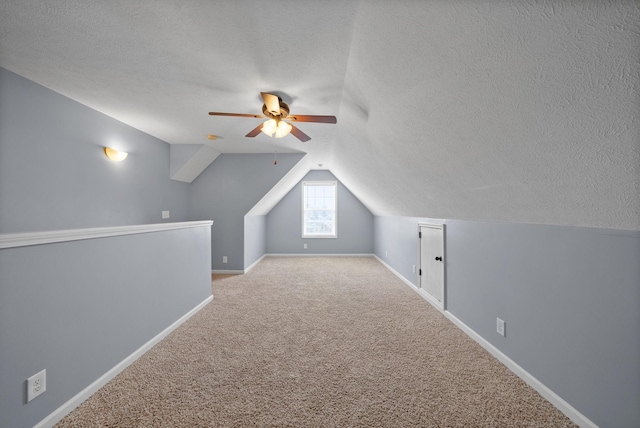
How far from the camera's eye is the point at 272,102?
6.87 feet

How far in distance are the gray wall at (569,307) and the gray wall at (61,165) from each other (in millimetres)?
3892

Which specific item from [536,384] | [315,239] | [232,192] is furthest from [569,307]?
[315,239]

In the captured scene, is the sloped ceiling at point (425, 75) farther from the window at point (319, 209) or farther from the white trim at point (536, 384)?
the window at point (319, 209)

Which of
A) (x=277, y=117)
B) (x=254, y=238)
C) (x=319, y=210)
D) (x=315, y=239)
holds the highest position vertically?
(x=277, y=117)

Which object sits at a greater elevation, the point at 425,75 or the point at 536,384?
the point at 425,75

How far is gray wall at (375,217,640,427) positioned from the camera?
3.76 ft

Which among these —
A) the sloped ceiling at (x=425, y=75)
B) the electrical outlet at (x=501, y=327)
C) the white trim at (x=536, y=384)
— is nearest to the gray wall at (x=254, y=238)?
the sloped ceiling at (x=425, y=75)

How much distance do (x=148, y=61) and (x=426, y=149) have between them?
7.19 ft

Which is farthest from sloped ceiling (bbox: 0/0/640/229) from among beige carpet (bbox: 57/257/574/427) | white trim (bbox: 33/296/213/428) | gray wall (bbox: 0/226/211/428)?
white trim (bbox: 33/296/213/428)

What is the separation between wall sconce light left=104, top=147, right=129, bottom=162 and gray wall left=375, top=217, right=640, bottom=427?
400cm

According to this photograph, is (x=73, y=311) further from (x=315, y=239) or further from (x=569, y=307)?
(x=315, y=239)

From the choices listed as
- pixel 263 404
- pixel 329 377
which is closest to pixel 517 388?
pixel 329 377

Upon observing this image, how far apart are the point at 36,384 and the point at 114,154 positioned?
2471mm

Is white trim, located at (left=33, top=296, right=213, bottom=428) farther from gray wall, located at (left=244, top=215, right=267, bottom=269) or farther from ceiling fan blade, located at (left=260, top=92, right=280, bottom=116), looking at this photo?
gray wall, located at (left=244, top=215, right=267, bottom=269)
